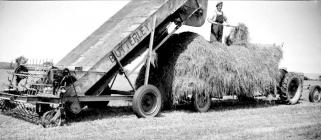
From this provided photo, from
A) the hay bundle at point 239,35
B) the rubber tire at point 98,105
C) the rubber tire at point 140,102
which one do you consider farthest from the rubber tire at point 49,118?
the hay bundle at point 239,35

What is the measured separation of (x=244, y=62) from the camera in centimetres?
1153

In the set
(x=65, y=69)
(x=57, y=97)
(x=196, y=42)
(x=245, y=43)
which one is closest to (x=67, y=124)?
(x=57, y=97)

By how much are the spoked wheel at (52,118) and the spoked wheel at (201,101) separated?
13.8 feet

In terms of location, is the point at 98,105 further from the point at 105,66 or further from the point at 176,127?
the point at 176,127

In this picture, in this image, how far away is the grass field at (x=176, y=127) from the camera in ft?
22.4

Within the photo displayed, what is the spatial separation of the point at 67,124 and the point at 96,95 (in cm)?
116

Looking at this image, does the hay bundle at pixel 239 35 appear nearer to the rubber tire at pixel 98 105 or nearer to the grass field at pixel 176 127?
the grass field at pixel 176 127

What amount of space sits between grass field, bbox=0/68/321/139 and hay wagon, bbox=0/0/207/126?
0.46 m

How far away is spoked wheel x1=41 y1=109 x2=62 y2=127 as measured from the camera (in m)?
7.68

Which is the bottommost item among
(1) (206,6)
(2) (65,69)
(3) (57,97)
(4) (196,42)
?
(3) (57,97)

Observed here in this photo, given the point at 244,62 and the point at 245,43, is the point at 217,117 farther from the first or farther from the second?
the point at 245,43

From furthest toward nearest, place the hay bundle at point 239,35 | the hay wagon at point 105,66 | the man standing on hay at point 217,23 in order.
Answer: the hay bundle at point 239,35
the man standing on hay at point 217,23
the hay wagon at point 105,66

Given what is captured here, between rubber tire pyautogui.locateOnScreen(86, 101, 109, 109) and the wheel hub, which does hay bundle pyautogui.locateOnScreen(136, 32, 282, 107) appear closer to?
the wheel hub

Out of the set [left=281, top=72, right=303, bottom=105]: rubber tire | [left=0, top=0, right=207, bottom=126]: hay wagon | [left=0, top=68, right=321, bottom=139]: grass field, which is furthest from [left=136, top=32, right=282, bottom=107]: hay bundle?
[left=281, top=72, right=303, bottom=105]: rubber tire
